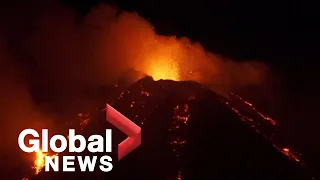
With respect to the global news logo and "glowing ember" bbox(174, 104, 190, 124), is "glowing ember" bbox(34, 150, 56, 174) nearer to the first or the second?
the global news logo

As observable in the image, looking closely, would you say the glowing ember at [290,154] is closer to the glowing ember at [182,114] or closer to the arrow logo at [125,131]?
the glowing ember at [182,114]

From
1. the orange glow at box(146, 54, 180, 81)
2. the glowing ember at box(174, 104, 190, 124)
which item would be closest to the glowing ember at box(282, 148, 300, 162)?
the glowing ember at box(174, 104, 190, 124)

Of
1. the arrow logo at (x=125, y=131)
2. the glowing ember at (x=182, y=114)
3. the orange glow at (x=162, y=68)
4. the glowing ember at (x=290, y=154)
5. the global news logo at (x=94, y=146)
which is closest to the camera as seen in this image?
the arrow logo at (x=125, y=131)

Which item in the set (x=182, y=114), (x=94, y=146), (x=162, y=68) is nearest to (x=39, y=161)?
(x=94, y=146)

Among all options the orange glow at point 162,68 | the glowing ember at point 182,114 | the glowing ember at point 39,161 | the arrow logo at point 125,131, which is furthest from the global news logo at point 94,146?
the orange glow at point 162,68

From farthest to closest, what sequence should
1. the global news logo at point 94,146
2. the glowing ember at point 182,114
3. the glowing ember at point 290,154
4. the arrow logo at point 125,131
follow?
the glowing ember at point 182,114
the glowing ember at point 290,154
the global news logo at point 94,146
the arrow logo at point 125,131
